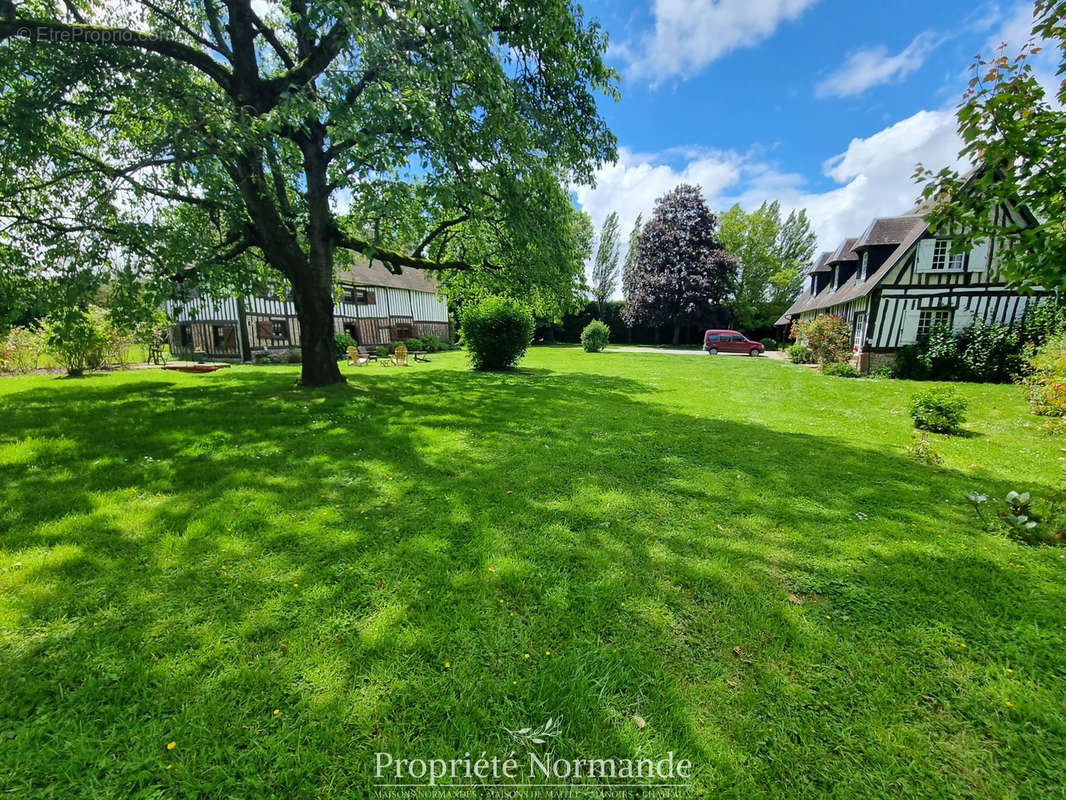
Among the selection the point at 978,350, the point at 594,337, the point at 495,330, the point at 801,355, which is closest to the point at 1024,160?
the point at 495,330

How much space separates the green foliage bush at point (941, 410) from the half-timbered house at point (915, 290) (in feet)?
35.1

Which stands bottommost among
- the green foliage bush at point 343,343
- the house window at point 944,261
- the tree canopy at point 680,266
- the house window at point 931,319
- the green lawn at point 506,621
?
the green lawn at point 506,621

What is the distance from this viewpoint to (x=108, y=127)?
26.7 ft

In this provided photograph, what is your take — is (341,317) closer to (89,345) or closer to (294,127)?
(89,345)

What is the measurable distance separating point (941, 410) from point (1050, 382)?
1.50 metres

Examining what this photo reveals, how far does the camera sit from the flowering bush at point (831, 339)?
691 inches

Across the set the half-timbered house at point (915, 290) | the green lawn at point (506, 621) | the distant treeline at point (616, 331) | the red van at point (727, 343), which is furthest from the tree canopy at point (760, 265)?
the green lawn at point (506, 621)

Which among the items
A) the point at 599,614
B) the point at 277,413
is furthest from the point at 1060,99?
the point at 277,413

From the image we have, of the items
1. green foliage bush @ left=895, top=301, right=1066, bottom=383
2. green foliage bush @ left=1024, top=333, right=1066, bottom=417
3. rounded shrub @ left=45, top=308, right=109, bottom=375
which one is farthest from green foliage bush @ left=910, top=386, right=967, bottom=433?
rounded shrub @ left=45, top=308, right=109, bottom=375

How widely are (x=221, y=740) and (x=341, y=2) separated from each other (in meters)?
7.69

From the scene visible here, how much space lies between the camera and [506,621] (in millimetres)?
2428

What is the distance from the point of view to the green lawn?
5.57 feet

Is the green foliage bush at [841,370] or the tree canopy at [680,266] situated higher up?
the tree canopy at [680,266]

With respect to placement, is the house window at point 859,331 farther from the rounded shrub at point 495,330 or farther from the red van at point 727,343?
the rounded shrub at point 495,330
